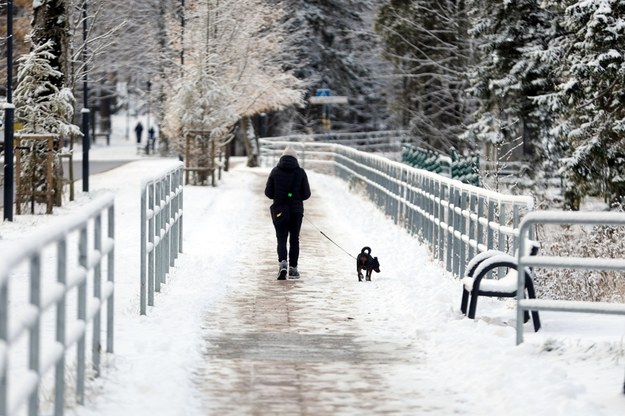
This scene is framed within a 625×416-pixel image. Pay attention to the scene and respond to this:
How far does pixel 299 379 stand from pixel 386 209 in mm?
15657

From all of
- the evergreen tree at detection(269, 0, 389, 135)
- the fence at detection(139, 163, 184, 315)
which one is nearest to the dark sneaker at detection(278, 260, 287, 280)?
the fence at detection(139, 163, 184, 315)

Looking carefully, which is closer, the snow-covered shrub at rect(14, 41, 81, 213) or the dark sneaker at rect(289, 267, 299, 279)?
the dark sneaker at rect(289, 267, 299, 279)

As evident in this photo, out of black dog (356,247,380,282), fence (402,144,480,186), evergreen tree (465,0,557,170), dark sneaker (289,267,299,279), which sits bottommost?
dark sneaker (289,267,299,279)

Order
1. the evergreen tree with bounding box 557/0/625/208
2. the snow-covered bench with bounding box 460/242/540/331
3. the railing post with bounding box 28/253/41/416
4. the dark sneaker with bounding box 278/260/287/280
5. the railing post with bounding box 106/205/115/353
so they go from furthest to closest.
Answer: the evergreen tree with bounding box 557/0/625/208 → the dark sneaker with bounding box 278/260/287/280 → the snow-covered bench with bounding box 460/242/540/331 → the railing post with bounding box 106/205/115/353 → the railing post with bounding box 28/253/41/416

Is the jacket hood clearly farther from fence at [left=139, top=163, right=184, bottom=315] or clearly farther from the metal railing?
the metal railing

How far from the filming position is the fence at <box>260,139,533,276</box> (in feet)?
42.3

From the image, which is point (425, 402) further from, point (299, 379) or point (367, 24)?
point (367, 24)

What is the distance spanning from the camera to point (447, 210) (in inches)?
637

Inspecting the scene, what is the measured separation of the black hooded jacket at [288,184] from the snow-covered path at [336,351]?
36.1 inches

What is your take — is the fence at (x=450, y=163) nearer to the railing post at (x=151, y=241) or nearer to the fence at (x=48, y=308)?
the railing post at (x=151, y=241)

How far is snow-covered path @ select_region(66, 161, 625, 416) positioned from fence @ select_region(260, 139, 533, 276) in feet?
1.47

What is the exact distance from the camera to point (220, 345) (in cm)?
1043

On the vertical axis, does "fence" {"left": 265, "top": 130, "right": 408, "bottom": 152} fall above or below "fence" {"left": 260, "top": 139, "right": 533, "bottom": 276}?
below

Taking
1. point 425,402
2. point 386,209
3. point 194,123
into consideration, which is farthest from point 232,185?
point 425,402
